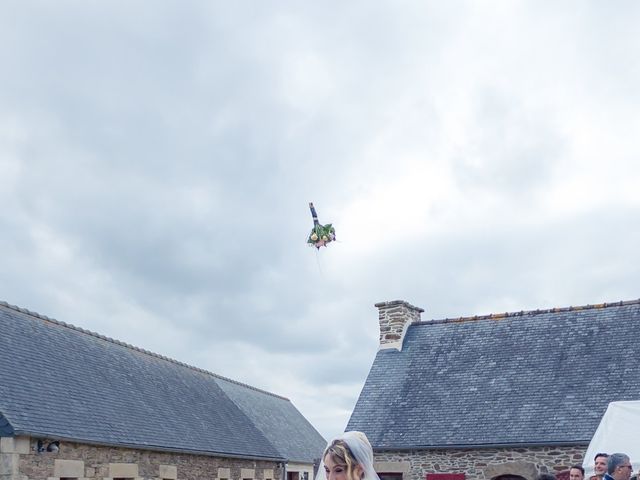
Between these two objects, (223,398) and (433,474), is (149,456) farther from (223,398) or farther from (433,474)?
(223,398)

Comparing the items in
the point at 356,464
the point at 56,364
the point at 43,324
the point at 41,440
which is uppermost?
the point at 43,324

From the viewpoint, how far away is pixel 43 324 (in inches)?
616

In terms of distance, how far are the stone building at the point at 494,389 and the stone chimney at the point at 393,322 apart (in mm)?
24

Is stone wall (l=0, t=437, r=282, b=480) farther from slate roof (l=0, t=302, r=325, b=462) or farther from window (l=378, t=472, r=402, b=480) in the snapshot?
window (l=378, t=472, r=402, b=480)

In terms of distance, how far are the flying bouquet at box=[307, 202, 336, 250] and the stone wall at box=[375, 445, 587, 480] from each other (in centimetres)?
566

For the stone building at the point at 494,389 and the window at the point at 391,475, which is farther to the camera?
the window at the point at 391,475

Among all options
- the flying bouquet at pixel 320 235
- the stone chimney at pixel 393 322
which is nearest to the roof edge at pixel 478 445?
the stone chimney at pixel 393 322

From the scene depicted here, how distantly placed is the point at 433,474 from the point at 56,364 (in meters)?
7.54

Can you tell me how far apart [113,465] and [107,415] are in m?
1.11

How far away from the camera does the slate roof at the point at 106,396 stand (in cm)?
Answer: 1238

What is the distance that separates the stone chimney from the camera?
18.5 metres

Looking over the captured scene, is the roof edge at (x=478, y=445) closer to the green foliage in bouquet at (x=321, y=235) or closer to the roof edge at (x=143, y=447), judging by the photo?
the roof edge at (x=143, y=447)

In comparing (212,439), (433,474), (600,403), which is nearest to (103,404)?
(212,439)

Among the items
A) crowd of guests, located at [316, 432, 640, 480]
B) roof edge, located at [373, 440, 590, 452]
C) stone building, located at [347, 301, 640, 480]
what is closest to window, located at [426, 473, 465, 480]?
stone building, located at [347, 301, 640, 480]
